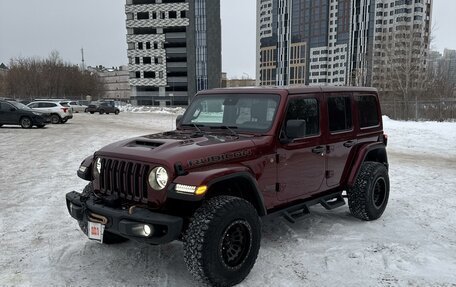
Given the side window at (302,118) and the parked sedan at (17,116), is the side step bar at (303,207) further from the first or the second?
the parked sedan at (17,116)

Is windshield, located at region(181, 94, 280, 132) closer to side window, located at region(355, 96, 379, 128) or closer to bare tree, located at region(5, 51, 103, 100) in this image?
side window, located at region(355, 96, 379, 128)

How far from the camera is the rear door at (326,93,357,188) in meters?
5.23

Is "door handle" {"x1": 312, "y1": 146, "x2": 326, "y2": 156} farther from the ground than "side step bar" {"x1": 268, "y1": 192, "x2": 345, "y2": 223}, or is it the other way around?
"door handle" {"x1": 312, "y1": 146, "x2": 326, "y2": 156}

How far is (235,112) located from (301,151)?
36.8 inches

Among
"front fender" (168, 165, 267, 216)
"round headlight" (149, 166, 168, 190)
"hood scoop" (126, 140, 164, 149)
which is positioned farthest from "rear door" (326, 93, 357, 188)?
"round headlight" (149, 166, 168, 190)

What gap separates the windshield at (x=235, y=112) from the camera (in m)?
4.57

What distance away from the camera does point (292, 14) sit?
130 m

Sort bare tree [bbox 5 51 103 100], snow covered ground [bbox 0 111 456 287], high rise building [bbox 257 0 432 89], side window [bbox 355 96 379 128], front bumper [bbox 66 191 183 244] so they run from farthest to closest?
high rise building [bbox 257 0 432 89] < bare tree [bbox 5 51 103 100] < side window [bbox 355 96 379 128] < snow covered ground [bbox 0 111 456 287] < front bumper [bbox 66 191 183 244]

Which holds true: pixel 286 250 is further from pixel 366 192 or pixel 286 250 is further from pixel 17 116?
pixel 17 116

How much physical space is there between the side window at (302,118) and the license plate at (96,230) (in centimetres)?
220

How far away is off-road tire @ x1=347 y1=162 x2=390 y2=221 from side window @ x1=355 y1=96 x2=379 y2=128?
2.09ft

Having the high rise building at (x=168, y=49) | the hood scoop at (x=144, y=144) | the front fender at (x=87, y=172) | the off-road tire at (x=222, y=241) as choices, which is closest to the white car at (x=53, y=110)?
the front fender at (x=87, y=172)

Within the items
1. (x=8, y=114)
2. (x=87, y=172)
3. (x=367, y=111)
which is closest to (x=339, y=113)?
(x=367, y=111)

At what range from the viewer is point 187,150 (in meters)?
3.74
